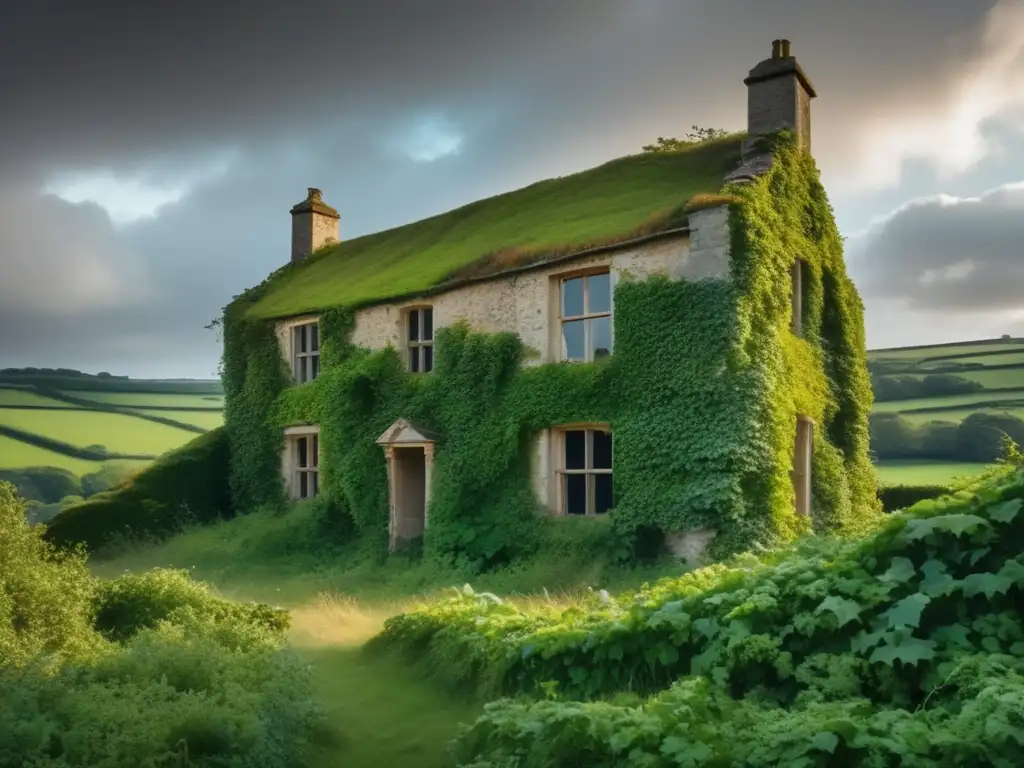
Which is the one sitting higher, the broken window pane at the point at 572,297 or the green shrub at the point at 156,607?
the broken window pane at the point at 572,297

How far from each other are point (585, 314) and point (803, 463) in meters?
5.79

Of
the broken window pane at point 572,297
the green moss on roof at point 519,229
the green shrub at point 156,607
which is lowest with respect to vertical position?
the green shrub at point 156,607

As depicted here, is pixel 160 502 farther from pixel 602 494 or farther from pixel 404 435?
pixel 602 494

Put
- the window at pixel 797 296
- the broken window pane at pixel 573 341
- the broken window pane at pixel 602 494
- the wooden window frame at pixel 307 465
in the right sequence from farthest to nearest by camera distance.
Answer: the wooden window frame at pixel 307 465
the window at pixel 797 296
the broken window pane at pixel 573 341
the broken window pane at pixel 602 494

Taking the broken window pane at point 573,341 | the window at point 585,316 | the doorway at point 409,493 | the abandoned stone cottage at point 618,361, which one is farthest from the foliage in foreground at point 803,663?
the doorway at point 409,493

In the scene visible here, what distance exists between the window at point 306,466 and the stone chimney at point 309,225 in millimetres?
9077

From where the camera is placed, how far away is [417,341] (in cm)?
2064

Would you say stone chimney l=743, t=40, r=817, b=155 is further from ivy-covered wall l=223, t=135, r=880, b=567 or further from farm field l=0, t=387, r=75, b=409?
farm field l=0, t=387, r=75, b=409

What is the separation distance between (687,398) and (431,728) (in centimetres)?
905

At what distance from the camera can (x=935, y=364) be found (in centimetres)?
3603

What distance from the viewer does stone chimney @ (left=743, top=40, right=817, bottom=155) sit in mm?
18047

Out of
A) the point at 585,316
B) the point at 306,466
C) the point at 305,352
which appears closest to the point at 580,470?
the point at 585,316

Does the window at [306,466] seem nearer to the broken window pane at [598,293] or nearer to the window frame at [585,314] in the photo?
the window frame at [585,314]

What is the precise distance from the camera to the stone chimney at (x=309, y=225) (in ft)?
98.3
